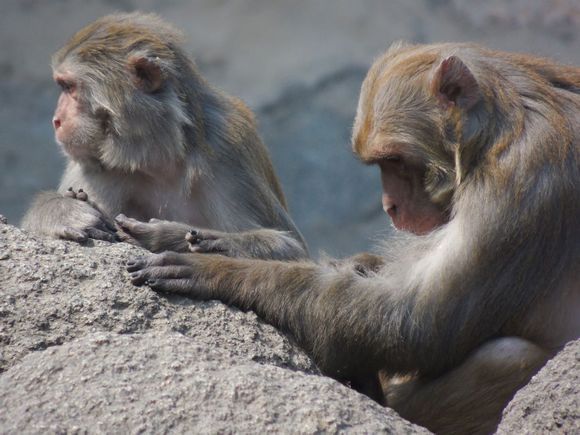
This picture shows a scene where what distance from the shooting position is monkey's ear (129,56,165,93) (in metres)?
7.69

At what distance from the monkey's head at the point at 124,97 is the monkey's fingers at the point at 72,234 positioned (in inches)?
39.9

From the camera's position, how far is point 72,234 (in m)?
6.64

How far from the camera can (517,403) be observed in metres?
5.06

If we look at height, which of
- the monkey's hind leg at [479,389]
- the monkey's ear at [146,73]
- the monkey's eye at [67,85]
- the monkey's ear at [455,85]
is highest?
the monkey's eye at [67,85]

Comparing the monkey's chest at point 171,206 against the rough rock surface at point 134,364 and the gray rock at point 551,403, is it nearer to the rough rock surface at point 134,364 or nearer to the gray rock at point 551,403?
the rough rock surface at point 134,364

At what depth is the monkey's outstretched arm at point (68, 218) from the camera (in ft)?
22.1

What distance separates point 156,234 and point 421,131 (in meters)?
1.61

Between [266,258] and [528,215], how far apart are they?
1774 mm

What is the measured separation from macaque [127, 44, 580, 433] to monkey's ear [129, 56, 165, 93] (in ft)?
6.03

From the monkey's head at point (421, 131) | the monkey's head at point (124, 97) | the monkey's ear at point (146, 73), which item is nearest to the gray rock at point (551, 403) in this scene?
the monkey's head at point (421, 131)

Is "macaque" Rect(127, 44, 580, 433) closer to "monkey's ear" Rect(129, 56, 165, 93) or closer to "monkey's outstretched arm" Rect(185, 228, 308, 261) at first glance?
"monkey's outstretched arm" Rect(185, 228, 308, 261)

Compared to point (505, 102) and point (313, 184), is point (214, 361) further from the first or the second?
point (313, 184)

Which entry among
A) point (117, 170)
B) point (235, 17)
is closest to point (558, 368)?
point (117, 170)

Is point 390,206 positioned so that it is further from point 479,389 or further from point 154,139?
point 154,139
